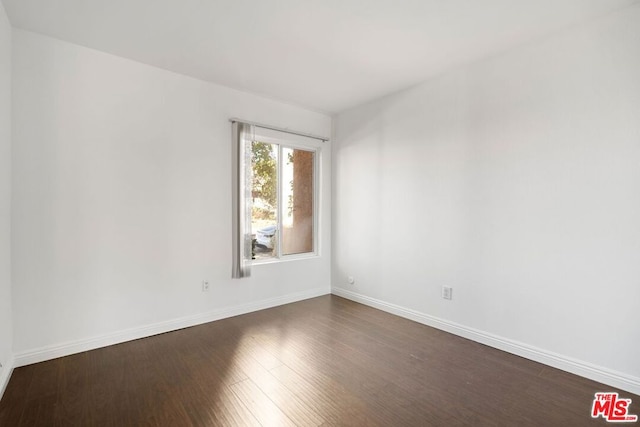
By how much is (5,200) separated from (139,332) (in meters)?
1.54

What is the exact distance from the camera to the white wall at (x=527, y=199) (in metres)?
2.17

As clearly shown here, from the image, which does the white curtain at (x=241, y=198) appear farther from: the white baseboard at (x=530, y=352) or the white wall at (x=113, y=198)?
the white baseboard at (x=530, y=352)

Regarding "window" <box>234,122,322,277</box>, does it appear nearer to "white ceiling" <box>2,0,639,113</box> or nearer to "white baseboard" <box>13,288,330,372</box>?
"white baseboard" <box>13,288,330,372</box>

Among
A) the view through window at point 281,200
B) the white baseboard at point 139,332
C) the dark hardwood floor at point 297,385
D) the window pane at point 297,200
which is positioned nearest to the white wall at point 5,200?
the white baseboard at point 139,332

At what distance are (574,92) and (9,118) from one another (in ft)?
14.2

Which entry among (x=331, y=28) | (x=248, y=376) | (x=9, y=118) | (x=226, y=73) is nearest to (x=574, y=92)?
(x=331, y=28)

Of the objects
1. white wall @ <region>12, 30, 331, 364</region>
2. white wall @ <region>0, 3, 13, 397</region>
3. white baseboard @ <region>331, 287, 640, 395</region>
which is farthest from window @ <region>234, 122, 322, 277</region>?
white wall @ <region>0, 3, 13, 397</region>

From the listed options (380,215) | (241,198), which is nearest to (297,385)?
(241,198)

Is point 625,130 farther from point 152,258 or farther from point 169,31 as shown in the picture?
point 152,258

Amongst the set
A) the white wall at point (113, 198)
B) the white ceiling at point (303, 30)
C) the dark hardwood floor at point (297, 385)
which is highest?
the white ceiling at point (303, 30)

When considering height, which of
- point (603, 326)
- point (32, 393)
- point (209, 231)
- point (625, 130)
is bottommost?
point (32, 393)

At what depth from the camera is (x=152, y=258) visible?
304 cm

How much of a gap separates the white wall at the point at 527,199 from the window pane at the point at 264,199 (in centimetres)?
135

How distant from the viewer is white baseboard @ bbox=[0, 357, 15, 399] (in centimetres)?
207
